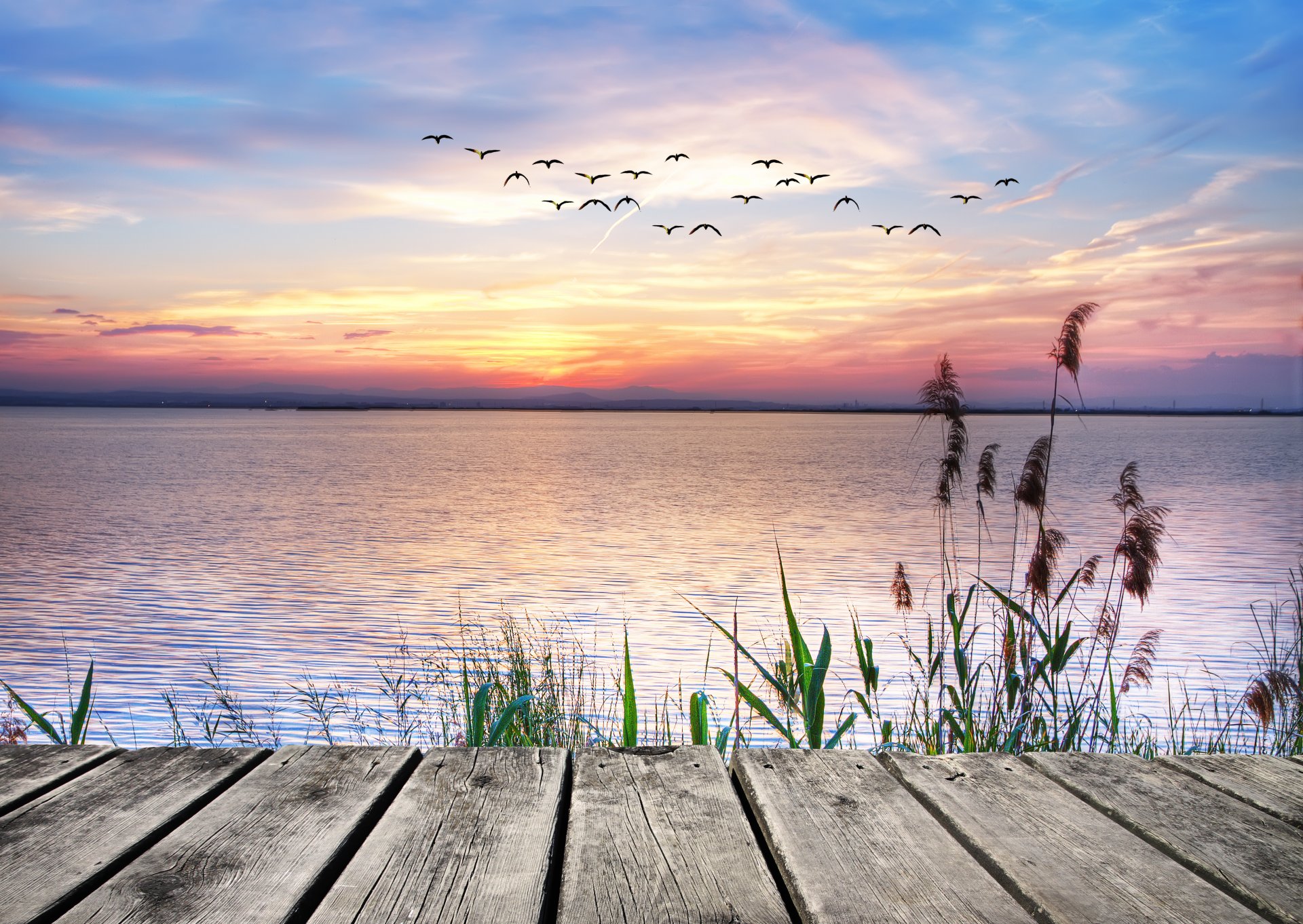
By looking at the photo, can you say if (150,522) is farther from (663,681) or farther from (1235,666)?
(1235,666)

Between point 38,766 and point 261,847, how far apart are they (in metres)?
0.91

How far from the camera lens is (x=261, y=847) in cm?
202

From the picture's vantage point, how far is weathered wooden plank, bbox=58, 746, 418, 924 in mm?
1779

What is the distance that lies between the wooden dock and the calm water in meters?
6.22

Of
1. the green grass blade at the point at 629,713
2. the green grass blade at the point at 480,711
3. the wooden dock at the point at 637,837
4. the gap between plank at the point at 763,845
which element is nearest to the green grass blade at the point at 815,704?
the green grass blade at the point at 629,713

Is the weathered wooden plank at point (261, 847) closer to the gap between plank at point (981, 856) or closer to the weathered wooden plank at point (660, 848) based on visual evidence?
the weathered wooden plank at point (660, 848)

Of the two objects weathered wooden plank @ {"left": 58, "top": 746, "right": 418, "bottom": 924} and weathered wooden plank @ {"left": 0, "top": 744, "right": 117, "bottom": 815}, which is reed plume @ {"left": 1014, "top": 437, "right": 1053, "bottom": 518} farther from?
weathered wooden plank @ {"left": 0, "top": 744, "right": 117, "bottom": 815}

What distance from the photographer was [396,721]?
24.9 feet

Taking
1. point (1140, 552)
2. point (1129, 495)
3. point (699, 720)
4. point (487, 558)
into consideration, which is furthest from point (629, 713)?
point (487, 558)

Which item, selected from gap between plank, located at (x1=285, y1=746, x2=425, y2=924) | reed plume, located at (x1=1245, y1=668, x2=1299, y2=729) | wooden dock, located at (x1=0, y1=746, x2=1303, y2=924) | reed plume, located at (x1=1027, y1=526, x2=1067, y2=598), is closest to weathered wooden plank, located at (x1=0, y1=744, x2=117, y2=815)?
wooden dock, located at (x1=0, y1=746, x2=1303, y2=924)

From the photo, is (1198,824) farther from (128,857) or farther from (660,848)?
(128,857)

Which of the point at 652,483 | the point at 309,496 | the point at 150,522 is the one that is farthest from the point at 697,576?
the point at 652,483

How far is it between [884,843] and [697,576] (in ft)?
49.5

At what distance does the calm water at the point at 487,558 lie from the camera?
1141 centimetres
